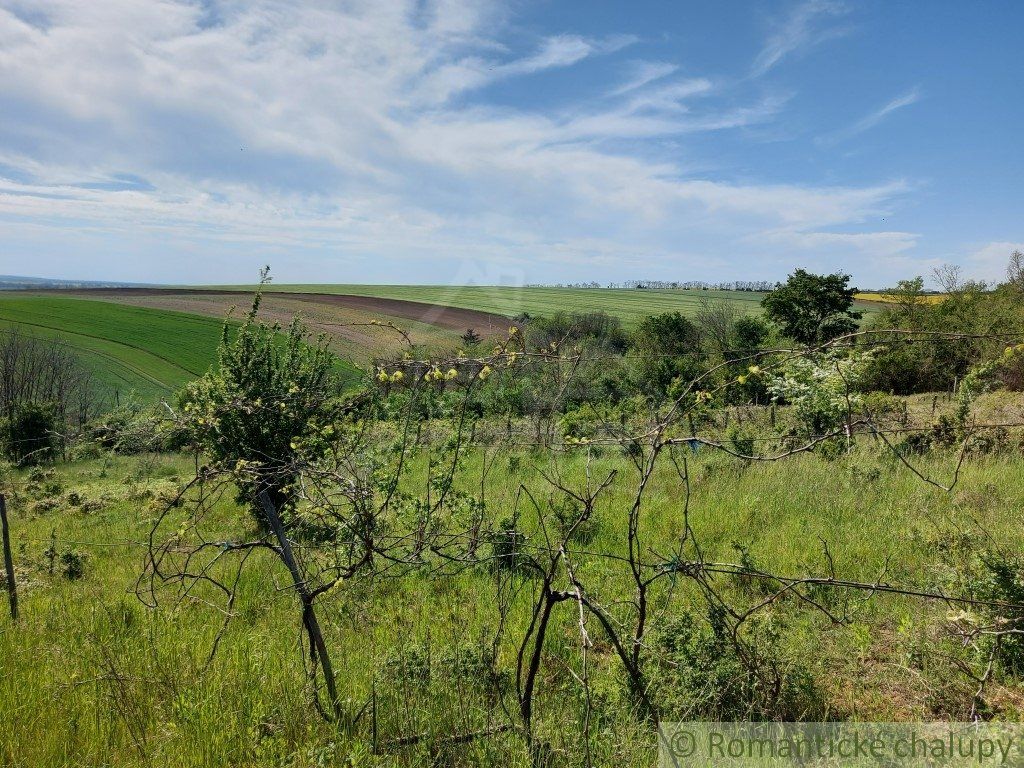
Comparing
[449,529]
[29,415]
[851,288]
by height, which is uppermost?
[851,288]

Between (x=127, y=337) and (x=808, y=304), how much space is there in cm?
5060

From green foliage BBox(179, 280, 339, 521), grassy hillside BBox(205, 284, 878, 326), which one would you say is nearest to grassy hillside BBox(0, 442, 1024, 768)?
green foliage BBox(179, 280, 339, 521)

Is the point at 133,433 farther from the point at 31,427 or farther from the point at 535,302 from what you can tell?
the point at 535,302

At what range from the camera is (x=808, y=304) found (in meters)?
38.6

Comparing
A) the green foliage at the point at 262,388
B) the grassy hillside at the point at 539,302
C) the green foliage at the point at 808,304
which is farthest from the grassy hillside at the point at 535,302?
the green foliage at the point at 262,388

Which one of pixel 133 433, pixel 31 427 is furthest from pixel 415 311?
pixel 133 433

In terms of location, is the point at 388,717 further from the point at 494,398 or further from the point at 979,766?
the point at 494,398

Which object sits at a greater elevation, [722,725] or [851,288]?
[851,288]

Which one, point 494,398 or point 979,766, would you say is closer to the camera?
point 979,766

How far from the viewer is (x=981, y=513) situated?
227 inches

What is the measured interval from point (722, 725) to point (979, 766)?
40.3 inches

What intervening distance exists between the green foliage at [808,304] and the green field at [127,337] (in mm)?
37076

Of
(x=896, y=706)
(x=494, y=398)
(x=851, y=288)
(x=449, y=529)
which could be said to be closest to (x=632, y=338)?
(x=851, y=288)

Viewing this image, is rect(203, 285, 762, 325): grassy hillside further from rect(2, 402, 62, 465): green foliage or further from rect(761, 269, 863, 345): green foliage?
rect(2, 402, 62, 465): green foliage
